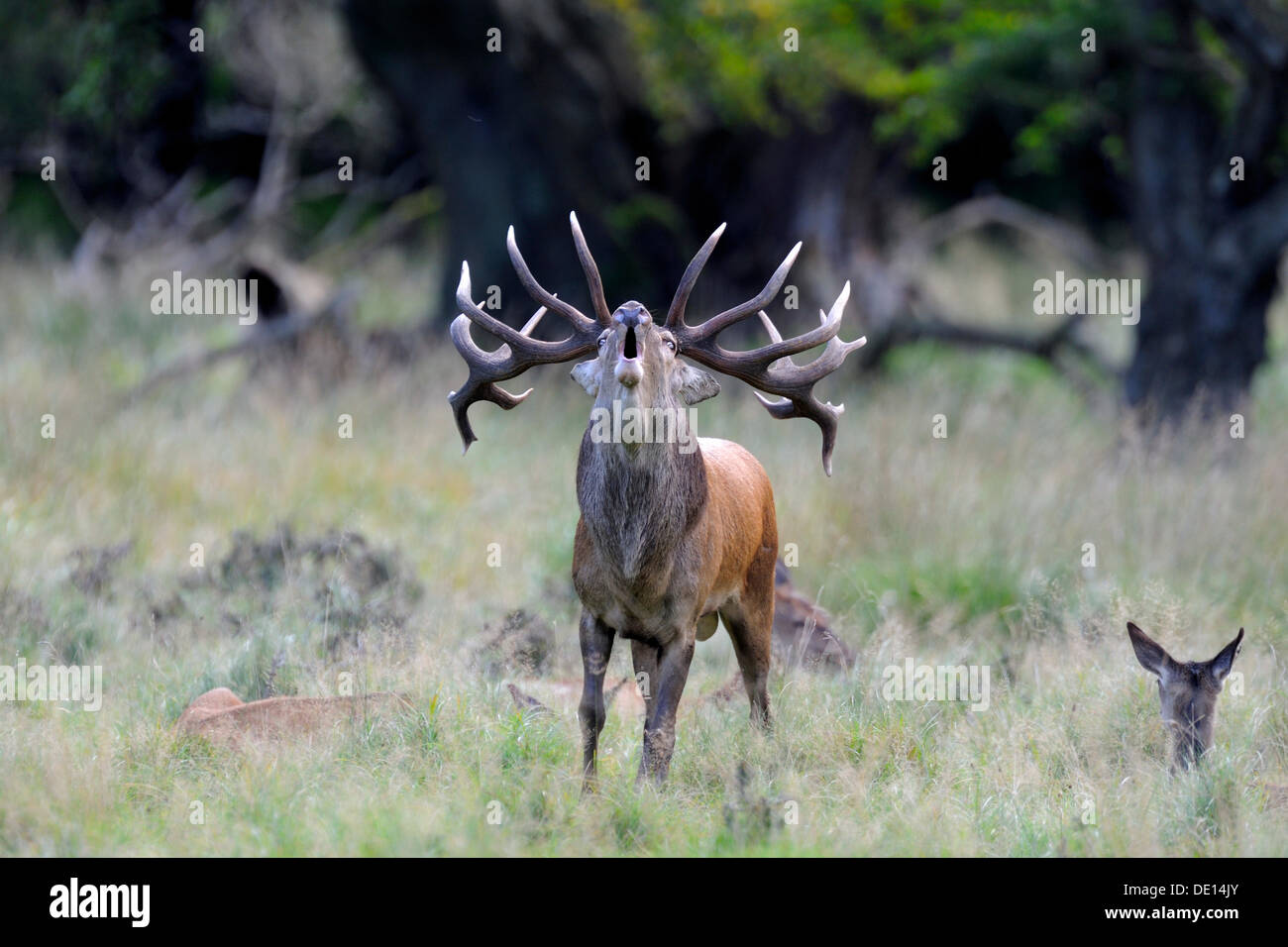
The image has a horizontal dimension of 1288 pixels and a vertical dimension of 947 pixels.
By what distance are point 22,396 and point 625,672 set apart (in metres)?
5.92

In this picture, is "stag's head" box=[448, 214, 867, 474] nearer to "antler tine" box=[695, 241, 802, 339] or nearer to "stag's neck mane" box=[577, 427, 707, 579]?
"antler tine" box=[695, 241, 802, 339]

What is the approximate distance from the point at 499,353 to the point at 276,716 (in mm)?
1803

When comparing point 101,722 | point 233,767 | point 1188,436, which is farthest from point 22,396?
point 1188,436

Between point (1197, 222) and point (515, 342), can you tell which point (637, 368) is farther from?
point (1197, 222)

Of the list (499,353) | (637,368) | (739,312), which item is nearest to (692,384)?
(739,312)

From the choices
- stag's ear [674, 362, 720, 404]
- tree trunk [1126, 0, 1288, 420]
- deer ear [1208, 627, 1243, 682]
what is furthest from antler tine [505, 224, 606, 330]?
tree trunk [1126, 0, 1288, 420]

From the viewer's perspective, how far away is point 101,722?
6.60m

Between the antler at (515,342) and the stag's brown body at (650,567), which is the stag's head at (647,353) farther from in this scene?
the stag's brown body at (650,567)

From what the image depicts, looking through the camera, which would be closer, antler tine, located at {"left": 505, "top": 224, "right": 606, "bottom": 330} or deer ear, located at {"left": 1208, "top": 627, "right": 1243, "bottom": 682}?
antler tine, located at {"left": 505, "top": 224, "right": 606, "bottom": 330}

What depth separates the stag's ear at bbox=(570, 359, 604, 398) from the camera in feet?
18.5

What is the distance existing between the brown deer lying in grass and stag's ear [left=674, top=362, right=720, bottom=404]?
186 cm

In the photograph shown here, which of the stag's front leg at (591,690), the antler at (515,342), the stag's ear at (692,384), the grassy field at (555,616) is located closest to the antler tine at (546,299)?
the antler at (515,342)

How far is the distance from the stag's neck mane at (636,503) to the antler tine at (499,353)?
36 centimetres
